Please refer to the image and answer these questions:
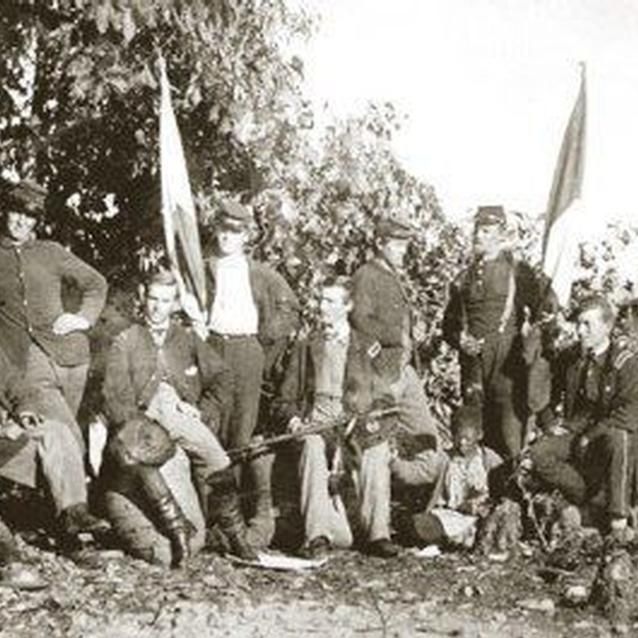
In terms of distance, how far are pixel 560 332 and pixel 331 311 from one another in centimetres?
193

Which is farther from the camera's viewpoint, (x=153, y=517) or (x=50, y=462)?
(x=153, y=517)

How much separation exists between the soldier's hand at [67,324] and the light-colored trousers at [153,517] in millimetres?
980

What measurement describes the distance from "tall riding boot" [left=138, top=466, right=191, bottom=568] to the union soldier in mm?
1402

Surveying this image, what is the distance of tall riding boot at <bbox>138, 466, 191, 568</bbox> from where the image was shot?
7.54m

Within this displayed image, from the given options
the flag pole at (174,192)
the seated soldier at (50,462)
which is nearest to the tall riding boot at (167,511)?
the seated soldier at (50,462)

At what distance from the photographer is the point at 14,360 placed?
25.8 ft

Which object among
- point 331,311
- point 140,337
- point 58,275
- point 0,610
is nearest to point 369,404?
point 331,311

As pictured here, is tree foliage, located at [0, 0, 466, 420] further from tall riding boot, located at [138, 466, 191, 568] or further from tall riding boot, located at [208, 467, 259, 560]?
tall riding boot, located at [138, 466, 191, 568]

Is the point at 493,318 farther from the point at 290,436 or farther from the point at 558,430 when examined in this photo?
the point at 290,436

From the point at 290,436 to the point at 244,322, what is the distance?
0.86 m

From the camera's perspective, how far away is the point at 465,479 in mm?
8695

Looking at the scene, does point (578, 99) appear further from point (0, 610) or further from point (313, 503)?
point (0, 610)

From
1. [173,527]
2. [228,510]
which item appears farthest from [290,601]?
[228,510]

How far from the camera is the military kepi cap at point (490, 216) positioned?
9273mm
